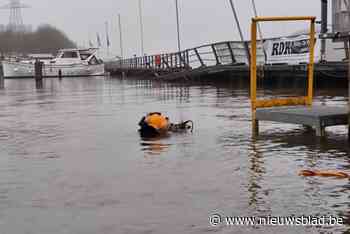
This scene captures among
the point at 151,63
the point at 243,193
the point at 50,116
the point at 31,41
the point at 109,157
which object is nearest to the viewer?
the point at 243,193

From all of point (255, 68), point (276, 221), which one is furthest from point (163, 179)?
point (255, 68)

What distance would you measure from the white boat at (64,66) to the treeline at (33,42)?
171 ft

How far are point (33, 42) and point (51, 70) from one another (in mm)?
59981

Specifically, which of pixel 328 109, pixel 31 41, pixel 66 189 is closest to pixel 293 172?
pixel 66 189

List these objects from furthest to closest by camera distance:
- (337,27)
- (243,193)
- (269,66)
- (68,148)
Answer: (269,66) < (337,27) < (68,148) < (243,193)

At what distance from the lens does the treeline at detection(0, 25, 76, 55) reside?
5020 inches

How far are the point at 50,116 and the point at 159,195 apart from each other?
32.7ft

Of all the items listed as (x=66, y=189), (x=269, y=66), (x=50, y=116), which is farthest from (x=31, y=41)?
(x=66, y=189)

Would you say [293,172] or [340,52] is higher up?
[340,52]

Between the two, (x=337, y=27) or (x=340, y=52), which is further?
(x=340, y=52)

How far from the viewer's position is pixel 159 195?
6.42 meters

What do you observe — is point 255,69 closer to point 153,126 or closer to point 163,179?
point 153,126

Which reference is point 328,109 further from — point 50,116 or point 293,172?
point 50,116

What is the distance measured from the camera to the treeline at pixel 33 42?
127500mm
